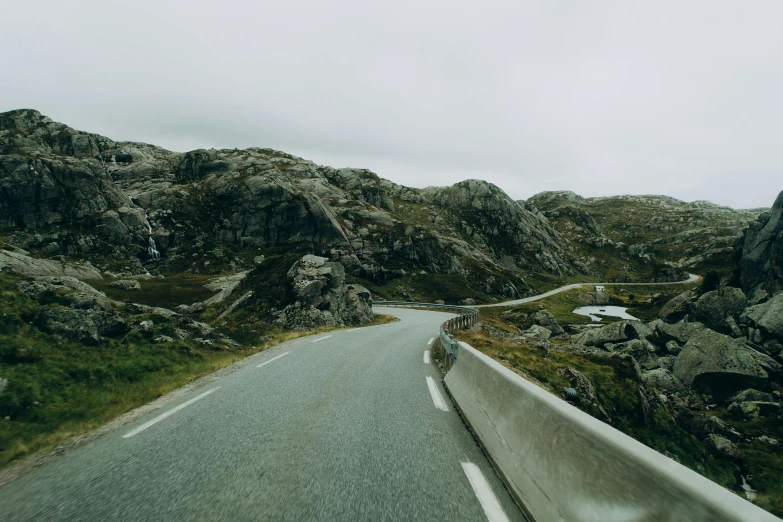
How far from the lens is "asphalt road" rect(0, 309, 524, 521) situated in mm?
3764

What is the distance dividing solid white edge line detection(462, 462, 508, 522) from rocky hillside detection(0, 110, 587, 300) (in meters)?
67.6

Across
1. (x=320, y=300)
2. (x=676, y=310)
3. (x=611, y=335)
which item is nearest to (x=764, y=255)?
(x=676, y=310)

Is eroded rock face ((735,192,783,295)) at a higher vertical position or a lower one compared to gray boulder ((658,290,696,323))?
higher

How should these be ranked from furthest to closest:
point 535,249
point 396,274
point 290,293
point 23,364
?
point 535,249, point 396,274, point 290,293, point 23,364

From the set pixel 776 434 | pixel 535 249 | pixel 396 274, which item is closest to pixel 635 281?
pixel 535 249

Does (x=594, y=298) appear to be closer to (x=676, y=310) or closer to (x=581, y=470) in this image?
(x=676, y=310)

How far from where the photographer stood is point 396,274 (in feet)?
275

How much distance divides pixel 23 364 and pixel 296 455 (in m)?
8.44

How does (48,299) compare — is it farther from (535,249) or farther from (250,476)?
(535,249)

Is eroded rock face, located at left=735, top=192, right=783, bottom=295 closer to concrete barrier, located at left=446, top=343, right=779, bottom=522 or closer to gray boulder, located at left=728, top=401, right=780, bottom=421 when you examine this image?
gray boulder, located at left=728, top=401, right=780, bottom=421

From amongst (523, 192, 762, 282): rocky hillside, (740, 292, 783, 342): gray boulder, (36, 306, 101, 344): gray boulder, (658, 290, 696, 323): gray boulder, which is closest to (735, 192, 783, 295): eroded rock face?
(658, 290, 696, 323): gray boulder

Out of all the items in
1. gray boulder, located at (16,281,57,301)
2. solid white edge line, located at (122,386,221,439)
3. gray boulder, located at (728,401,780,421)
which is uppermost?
gray boulder, located at (16,281,57,301)

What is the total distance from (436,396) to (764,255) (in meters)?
57.1

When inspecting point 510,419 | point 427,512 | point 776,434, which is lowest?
point 776,434
